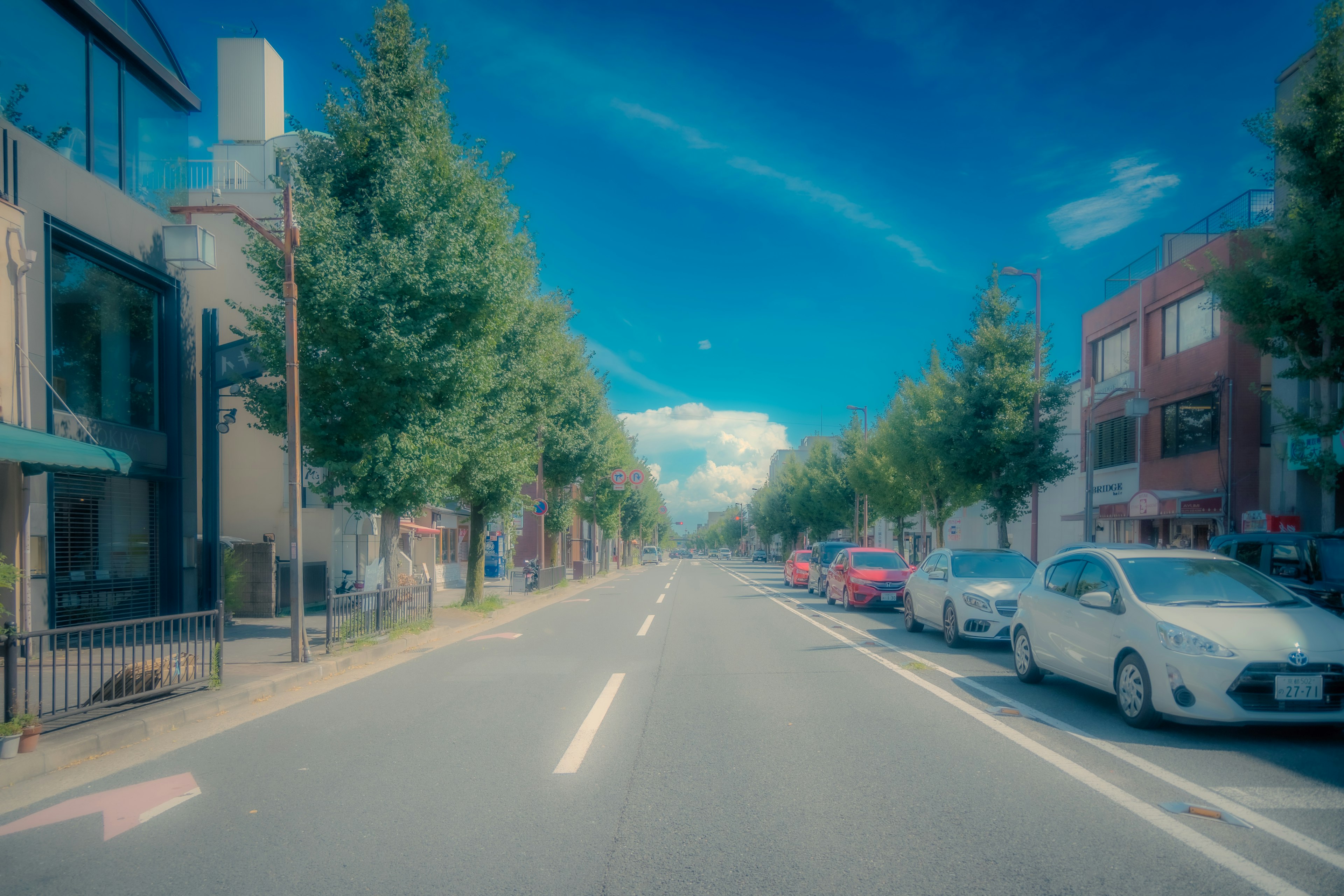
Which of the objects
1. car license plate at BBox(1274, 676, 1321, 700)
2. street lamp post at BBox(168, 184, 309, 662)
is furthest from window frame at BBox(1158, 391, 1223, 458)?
street lamp post at BBox(168, 184, 309, 662)

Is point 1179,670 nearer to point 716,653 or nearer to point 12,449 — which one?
point 716,653

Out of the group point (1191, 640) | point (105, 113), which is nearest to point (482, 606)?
point (105, 113)

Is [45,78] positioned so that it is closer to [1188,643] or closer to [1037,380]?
[1188,643]

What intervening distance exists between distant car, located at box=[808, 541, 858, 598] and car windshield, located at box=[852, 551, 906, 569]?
438 centimetres

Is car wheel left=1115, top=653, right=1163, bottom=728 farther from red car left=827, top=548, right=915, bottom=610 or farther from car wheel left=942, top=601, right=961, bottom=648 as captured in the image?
red car left=827, top=548, right=915, bottom=610

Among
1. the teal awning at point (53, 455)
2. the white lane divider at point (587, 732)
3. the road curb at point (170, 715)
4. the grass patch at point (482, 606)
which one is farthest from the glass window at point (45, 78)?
the white lane divider at point (587, 732)

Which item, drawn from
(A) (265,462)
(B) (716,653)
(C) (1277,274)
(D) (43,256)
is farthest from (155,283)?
(C) (1277,274)

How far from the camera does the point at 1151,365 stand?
2745 cm

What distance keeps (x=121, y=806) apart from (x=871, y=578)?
675 inches

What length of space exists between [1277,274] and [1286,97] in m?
12.8

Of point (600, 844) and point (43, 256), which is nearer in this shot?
point (600, 844)

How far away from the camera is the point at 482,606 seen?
20.3 meters

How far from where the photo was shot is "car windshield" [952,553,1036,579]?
13.5m

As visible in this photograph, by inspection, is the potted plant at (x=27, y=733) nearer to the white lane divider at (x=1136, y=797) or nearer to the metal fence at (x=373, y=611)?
the metal fence at (x=373, y=611)
